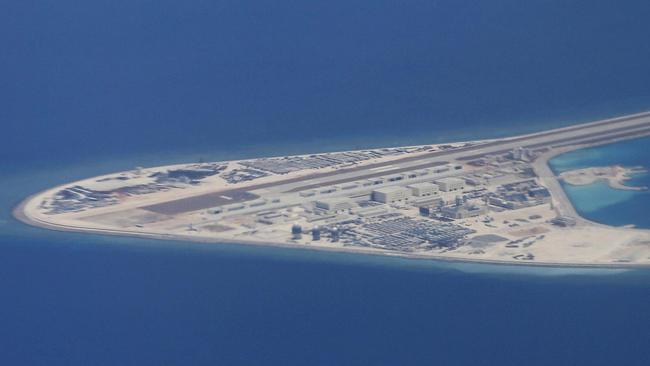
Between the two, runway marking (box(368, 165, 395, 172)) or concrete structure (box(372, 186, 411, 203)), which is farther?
runway marking (box(368, 165, 395, 172))

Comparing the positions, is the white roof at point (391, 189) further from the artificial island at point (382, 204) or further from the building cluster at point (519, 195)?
the building cluster at point (519, 195)

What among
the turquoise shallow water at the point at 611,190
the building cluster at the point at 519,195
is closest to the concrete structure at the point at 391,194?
the building cluster at the point at 519,195

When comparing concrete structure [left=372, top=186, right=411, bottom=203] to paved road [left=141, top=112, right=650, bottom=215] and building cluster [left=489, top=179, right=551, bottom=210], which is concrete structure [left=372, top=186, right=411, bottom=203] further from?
building cluster [left=489, top=179, right=551, bottom=210]

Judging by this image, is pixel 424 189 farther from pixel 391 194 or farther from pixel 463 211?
pixel 463 211

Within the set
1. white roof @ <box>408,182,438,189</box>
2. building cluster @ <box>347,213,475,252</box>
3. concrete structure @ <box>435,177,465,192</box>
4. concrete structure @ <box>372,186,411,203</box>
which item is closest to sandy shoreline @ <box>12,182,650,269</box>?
building cluster @ <box>347,213,475,252</box>

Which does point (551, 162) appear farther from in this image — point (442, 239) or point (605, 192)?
point (442, 239)

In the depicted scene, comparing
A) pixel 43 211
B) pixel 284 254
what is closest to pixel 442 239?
pixel 284 254
